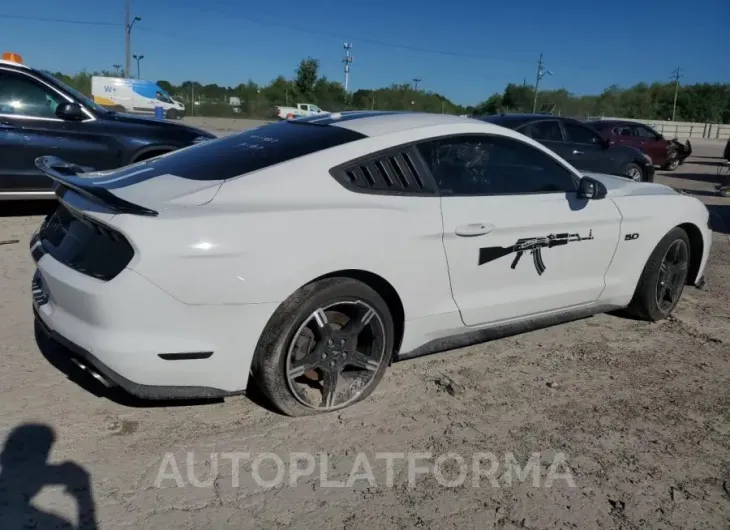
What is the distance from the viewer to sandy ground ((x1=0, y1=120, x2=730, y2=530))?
8.39 feet

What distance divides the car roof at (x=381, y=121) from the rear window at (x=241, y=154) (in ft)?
0.27

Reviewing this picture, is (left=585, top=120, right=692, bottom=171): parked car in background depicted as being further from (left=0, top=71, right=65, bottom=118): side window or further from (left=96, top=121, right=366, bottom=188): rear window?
(left=96, top=121, right=366, bottom=188): rear window

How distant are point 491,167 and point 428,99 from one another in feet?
209

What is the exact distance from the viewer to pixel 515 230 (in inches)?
148

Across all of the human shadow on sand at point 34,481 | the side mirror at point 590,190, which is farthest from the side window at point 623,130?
the human shadow on sand at point 34,481

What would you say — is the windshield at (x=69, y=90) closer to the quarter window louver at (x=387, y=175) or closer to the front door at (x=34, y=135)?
the front door at (x=34, y=135)

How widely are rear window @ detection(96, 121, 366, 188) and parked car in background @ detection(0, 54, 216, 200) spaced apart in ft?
11.7

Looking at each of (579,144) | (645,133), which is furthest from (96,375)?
(645,133)

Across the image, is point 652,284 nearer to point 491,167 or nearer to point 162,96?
point 491,167

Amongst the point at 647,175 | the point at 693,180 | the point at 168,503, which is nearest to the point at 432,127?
the point at 168,503

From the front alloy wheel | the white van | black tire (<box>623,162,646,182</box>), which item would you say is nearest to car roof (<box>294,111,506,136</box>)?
the front alloy wheel

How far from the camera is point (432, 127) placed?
12.0 ft

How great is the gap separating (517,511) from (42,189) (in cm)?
614

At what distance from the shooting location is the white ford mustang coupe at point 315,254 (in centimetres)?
275
